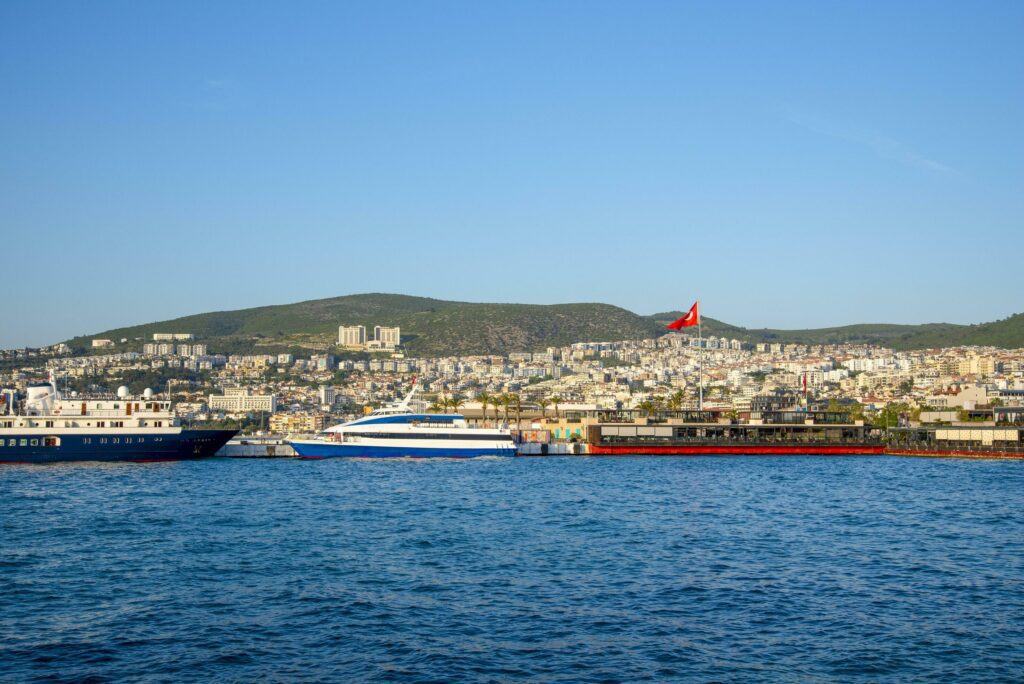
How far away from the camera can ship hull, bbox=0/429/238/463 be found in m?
74.0

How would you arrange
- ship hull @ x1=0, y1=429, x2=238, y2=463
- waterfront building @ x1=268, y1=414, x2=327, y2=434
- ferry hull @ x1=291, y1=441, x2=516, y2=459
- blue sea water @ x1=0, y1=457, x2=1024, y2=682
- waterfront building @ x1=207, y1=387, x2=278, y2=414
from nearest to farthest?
blue sea water @ x1=0, y1=457, x2=1024, y2=682
ship hull @ x1=0, y1=429, x2=238, y2=463
ferry hull @ x1=291, y1=441, x2=516, y2=459
waterfront building @ x1=268, y1=414, x2=327, y2=434
waterfront building @ x1=207, y1=387, x2=278, y2=414

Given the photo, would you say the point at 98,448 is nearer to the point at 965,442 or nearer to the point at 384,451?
the point at 384,451

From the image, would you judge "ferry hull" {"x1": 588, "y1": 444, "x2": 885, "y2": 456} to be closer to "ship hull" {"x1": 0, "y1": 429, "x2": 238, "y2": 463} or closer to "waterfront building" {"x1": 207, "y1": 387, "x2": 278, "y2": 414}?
"ship hull" {"x1": 0, "y1": 429, "x2": 238, "y2": 463}

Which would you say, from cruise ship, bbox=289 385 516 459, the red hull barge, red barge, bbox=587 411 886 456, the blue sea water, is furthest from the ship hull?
the red hull barge

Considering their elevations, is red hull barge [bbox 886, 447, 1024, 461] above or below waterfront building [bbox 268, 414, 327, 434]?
below

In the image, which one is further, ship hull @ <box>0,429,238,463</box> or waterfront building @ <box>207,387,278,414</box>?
waterfront building @ <box>207,387,278,414</box>

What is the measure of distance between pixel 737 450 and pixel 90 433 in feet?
189

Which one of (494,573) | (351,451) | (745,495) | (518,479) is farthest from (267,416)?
(494,573)

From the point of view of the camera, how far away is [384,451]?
81.3 metres

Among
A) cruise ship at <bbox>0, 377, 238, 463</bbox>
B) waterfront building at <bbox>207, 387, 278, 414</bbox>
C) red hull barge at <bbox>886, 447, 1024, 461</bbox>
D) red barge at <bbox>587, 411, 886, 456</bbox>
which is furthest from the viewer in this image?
waterfront building at <bbox>207, 387, 278, 414</bbox>

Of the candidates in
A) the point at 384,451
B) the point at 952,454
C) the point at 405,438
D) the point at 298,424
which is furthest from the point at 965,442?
the point at 298,424

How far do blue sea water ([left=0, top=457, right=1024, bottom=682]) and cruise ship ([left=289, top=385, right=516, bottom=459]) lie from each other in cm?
3115

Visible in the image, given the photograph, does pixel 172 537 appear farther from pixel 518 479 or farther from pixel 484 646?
pixel 518 479

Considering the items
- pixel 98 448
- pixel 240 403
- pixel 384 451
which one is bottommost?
pixel 384 451
